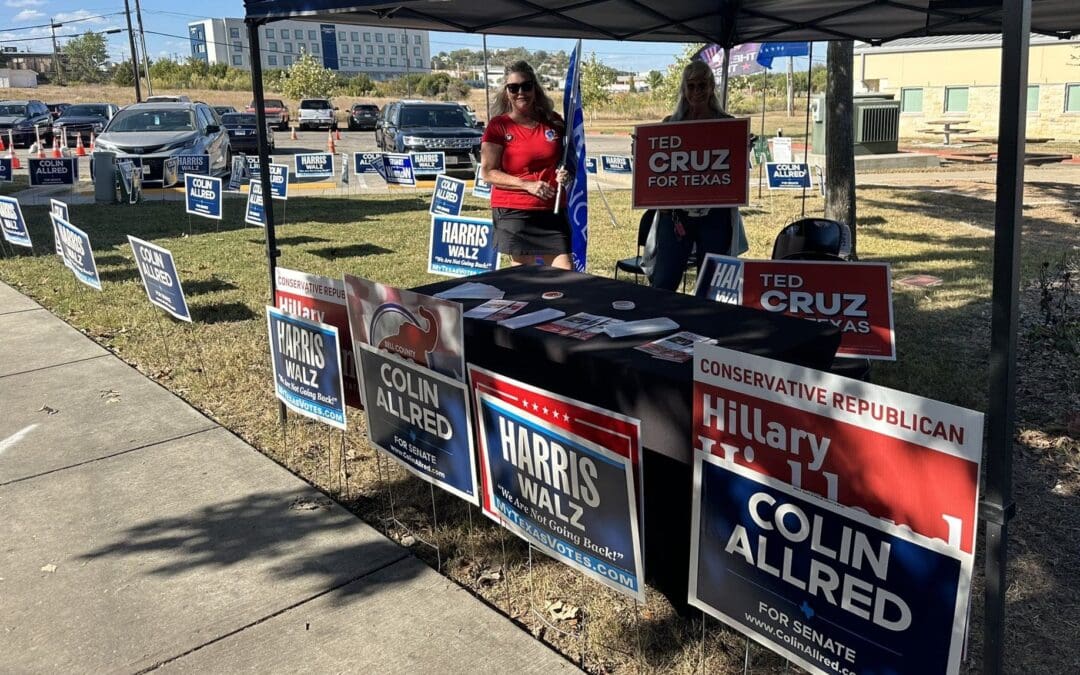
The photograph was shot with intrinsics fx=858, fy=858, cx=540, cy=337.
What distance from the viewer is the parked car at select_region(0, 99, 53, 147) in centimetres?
3366

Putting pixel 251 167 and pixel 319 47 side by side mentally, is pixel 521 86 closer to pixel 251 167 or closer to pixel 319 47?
pixel 251 167

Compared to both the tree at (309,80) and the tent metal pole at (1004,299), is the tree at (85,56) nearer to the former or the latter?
the tree at (309,80)

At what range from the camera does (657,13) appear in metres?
6.54

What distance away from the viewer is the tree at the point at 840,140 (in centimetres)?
1048

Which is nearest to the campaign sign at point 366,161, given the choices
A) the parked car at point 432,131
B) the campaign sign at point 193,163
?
the parked car at point 432,131

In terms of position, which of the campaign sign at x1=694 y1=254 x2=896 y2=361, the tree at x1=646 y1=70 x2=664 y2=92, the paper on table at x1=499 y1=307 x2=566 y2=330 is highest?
the tree at x1=646 y1=70 x2=664 y2=92

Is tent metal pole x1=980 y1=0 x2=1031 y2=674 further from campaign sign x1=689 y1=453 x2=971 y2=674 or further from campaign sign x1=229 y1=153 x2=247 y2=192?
campaign sign x1=229 y1=153 x2=247 y2=192

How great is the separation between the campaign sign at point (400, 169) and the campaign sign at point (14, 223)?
785 centimetres

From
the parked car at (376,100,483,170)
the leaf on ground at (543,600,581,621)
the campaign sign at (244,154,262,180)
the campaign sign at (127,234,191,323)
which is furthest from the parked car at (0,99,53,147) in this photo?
the leaf on ground at (543,600,581,621)

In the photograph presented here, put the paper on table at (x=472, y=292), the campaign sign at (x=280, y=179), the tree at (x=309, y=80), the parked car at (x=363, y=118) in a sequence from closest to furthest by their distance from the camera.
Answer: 1. the paper on table at (x=472, y=292)
2. the campaign sign at (x=280, y=179)
3. the parked car at (x=363, y=118)
4. the tree at (x=309, y=80)

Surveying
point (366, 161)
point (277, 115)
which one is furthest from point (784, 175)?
point (277, 115)

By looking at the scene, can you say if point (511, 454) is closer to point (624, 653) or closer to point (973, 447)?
point (624, 653)

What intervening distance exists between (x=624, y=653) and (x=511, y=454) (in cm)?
78

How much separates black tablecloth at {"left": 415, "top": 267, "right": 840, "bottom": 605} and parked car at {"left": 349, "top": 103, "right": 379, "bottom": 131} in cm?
4419
